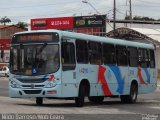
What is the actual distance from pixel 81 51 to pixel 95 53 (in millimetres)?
1261

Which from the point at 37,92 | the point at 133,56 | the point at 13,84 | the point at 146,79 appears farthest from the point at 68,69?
the point at 146,79

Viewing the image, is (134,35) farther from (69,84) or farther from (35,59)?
(35,59)

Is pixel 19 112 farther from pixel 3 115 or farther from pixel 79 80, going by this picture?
pixel 79 80

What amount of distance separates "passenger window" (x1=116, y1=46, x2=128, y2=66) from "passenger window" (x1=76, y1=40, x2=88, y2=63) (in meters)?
3.12

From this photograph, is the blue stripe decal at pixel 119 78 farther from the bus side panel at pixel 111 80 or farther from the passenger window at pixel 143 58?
the passenger window at pixel 143 58

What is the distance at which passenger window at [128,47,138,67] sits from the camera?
2452 cm

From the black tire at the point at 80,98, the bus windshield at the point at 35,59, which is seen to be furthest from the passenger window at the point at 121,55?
the bus windshield at the point at 35,59

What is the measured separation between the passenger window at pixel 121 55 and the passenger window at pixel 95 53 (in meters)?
1.84

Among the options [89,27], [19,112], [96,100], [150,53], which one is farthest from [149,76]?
[89,27]

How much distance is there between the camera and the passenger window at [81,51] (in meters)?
19.8

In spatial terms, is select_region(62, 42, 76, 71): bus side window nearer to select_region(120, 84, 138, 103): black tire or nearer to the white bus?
the white bus

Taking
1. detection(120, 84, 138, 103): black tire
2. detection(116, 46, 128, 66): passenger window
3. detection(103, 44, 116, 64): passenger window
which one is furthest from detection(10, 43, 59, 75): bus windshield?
detection(120, 84, 138, 103): black tire

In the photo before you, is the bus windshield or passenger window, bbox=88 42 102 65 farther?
passenger window, bbox=88 42 102 65

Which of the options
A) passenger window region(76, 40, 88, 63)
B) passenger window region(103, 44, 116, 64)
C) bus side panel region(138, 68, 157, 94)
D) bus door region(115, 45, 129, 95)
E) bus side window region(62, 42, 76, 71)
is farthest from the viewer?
bus side panel region(138, 68, 157, 94)
